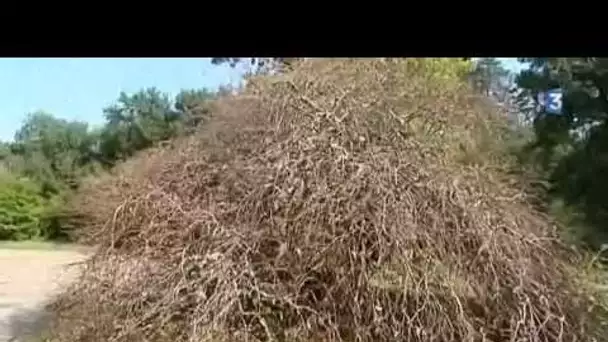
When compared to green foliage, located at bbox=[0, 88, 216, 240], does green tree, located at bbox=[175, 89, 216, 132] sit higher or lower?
higher

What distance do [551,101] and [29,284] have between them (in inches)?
57.9

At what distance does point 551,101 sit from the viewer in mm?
2010

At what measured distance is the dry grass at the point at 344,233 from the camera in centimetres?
252

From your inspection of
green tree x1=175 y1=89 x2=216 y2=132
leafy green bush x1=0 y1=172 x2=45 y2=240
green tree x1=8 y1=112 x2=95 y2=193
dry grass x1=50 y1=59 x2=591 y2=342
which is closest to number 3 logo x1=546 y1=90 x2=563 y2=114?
dry grass x1=50 y1=59 x2=591 y2=342

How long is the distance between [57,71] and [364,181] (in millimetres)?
1120

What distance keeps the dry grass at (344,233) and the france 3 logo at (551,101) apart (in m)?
0.37

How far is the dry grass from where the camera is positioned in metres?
2.52

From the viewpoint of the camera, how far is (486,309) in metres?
2.57

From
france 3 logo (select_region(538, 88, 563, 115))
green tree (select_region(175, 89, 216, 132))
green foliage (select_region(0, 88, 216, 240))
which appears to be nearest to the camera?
france 3 logo (select_region(538, 88, 563, 115))

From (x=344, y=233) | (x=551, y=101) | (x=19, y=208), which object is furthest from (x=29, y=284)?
(x=551, y=101)

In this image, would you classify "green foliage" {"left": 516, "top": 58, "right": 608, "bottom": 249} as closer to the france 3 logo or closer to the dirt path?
the france 3 logo

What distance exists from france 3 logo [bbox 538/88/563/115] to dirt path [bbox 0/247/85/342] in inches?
51.3
